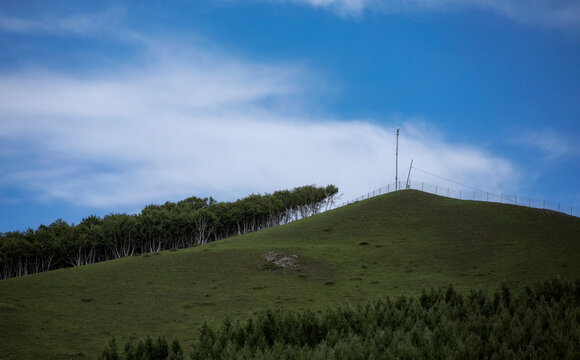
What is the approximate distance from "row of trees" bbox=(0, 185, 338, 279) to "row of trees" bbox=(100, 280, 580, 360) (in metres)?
74.7

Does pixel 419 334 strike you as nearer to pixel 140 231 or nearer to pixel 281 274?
pixel 281 274

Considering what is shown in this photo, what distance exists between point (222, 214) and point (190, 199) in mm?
20897

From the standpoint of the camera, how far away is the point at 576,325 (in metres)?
14.0

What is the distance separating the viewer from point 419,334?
1484 centimetres

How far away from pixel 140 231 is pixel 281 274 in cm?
4935

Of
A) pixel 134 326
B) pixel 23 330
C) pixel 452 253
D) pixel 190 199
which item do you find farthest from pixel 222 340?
pixel 190 199

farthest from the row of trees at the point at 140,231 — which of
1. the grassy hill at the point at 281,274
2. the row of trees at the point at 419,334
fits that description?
the row of trees at the point at 419,334

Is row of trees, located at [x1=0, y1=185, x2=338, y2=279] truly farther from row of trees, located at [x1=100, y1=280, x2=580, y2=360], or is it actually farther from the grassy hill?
row of trees, located at [x1=100, y1=280, x2=580, y2=360]

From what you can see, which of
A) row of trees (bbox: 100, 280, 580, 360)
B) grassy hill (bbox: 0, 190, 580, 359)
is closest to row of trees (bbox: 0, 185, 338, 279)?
grassy hill (bbox: 0, 190, 580, 359)

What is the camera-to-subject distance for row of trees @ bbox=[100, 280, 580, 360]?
1291cm

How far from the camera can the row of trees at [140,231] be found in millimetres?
81000

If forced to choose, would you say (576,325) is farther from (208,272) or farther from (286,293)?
(208,272)

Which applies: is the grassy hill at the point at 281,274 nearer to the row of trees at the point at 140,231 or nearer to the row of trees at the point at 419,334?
the row of trees at the point at 419,334

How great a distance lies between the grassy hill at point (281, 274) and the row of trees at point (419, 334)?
15.5 metres
